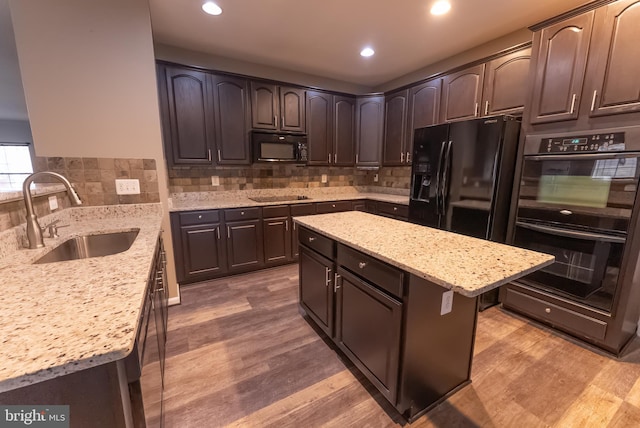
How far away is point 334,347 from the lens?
197cm

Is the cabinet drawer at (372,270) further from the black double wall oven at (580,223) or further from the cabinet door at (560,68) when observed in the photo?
the cabinet door at (560,68)

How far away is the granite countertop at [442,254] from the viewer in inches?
39.7

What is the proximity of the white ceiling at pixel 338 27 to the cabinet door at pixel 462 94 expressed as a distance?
0.35 metres

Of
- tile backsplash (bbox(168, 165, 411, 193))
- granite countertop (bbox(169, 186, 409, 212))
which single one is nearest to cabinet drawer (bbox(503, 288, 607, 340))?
granite countertop (bbox(169, 186, 409, 212))

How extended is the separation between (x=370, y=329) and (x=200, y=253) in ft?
7.25

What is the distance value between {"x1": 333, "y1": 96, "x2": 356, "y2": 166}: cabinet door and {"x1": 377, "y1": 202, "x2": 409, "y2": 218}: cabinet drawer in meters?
0.87

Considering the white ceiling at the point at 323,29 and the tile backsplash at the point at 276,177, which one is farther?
the tile backsplash at the point at 276,177

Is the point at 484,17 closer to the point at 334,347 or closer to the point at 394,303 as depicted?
the point at 394,303

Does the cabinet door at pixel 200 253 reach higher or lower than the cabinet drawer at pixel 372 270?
lower

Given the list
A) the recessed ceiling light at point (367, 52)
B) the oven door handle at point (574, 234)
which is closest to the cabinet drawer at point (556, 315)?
the oven door handle at point (574, 234)

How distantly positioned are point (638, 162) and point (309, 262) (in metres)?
2.24

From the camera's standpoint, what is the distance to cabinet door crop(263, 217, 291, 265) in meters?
3.33

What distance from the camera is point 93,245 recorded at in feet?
5.63

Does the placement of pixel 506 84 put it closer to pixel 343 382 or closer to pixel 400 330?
pixel 400 330
